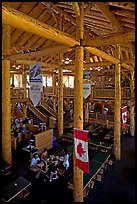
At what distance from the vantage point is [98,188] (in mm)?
8250

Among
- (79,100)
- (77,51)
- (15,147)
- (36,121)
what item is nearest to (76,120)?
(79,100)

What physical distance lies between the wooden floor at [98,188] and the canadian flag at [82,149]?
8.76ft

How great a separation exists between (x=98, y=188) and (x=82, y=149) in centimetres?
395

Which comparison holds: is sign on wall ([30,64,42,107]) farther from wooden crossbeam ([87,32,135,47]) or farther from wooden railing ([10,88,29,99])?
wooden railing ([10,88,29,99])

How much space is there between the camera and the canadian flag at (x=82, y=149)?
5431 millimetres

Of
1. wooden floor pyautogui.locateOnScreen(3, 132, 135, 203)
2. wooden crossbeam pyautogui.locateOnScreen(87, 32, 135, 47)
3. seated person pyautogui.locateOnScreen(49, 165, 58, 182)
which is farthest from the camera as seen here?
seated person pyautogui.locateOnScreen(49, 165, 58, 182)

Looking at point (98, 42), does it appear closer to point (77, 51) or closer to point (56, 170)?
point (77, 51)

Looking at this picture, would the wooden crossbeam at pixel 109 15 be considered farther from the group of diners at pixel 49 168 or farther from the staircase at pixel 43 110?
the staircase at pixel 43 110

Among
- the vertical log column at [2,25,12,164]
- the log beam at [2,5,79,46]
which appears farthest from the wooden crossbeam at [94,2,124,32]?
the vertical log column at [2,25,12,164]

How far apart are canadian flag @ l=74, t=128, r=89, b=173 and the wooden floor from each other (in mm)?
2670

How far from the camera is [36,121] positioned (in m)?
20.4

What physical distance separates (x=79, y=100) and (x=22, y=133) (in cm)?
948

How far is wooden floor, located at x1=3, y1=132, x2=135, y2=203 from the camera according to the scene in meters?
7.42

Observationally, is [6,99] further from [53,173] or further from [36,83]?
[53,173]
